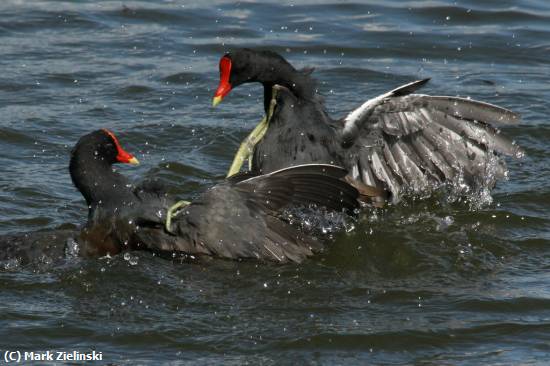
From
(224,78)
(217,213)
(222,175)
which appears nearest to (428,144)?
(224,78)

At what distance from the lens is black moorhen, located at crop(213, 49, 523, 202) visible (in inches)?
271

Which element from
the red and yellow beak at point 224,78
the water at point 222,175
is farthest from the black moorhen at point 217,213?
the red and yellow beak at point 224,78

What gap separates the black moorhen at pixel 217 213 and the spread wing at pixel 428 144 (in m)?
0.88

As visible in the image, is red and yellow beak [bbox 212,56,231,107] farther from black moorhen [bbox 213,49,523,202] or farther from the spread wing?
the spread wing

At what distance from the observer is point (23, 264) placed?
6156 mm

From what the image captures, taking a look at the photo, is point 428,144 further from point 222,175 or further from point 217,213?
point 217,213

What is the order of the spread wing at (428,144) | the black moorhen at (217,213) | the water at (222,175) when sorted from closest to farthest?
the water at (222,175) < the black moorhen at (217,213) < the spread wing at (428,144)

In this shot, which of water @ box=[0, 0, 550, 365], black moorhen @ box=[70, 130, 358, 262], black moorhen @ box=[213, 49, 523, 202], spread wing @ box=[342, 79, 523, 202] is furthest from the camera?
spread wing @ box=[342, 79, 523, 202]

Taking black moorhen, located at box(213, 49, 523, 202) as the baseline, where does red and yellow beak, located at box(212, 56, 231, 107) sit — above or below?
above

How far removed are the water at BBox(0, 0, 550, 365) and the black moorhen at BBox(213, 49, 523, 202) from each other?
22cm

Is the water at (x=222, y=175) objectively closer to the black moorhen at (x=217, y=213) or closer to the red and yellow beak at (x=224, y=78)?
the black moorhen at (x=217, y=213)

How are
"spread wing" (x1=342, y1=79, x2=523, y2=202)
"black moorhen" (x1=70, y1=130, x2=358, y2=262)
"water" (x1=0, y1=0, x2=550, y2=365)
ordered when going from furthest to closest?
"spread wing" (x1=342, y1=79, x2=523, y2=202) → "black moorhen" (x1=70, y1=130, x2=358, y2=262) → "water" (x1=0, y1=0, x2=550, y2=365)

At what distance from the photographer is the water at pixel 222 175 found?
5.43 m

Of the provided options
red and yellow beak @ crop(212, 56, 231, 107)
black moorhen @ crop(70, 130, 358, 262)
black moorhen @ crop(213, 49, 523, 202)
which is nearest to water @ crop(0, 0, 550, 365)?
black moorhen @ crop(70, 130, 358, 262)
